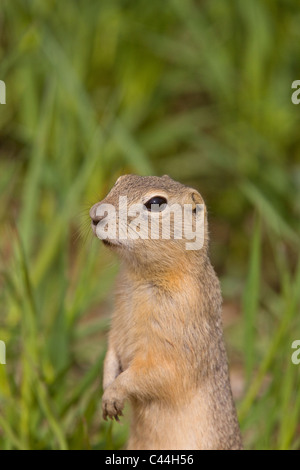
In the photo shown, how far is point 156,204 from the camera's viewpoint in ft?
7.80

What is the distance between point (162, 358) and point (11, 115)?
9.95 feet

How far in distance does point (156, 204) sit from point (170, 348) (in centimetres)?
46

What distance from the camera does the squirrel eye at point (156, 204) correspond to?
2359 millimetres

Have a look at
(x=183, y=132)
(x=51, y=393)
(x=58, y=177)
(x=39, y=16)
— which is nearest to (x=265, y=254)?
(x=183, y=132)

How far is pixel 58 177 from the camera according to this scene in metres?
4.25

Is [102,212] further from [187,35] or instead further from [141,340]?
[187,35]
